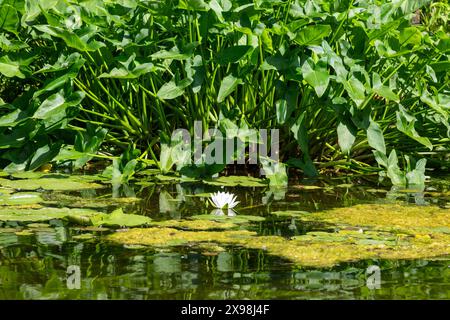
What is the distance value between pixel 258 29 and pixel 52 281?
67.2 inches

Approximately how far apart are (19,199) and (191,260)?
1009 millimetres

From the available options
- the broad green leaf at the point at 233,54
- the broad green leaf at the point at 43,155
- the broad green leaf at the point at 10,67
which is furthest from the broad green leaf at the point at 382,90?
the broad green leaf at the point at 10,67

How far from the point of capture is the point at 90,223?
2928mm

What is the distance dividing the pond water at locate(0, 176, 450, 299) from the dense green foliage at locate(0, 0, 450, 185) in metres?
0.43

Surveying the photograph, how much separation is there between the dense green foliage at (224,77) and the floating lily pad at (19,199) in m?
0.48

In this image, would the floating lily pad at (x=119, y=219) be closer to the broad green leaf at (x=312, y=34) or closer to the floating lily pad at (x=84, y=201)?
the floating lily pad at (x=84, y=201)

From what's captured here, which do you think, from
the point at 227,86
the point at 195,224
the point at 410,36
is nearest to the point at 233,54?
the point at 227,86

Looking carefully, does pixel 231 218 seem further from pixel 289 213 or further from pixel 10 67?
pixel 10 67

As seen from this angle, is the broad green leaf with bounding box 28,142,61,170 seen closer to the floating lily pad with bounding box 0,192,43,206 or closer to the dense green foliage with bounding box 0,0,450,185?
the dense green foliage with bounding box 0,0,450,185

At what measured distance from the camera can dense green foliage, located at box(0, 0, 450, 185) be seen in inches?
145

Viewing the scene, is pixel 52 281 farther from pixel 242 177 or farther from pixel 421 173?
pixel 421 173

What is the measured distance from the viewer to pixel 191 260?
2.48 metres

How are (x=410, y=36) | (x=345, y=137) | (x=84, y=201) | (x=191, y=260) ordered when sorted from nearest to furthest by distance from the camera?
1. (x=191, y=260)
2. (x=84, y=201)
3. (x=345, y=137)
4. (x=410, y=36)
